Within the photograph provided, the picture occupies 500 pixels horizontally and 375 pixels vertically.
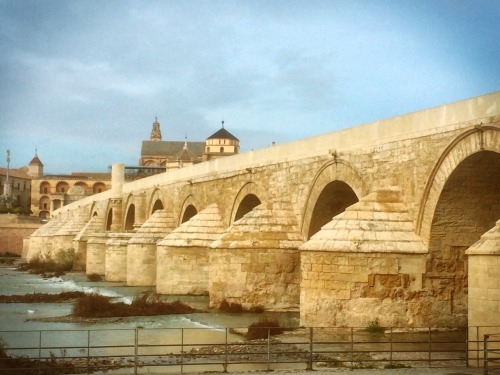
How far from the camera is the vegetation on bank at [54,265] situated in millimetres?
37188

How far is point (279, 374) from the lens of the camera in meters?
9.38

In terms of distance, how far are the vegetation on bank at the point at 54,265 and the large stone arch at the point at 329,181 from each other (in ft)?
68.8

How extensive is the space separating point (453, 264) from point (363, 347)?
2.76 meters

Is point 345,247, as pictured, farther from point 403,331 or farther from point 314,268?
point 403,331

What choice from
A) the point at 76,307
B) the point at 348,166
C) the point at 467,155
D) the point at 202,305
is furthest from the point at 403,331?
the point at 76,307

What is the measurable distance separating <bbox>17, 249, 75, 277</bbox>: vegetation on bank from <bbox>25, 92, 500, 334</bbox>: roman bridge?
1657cm

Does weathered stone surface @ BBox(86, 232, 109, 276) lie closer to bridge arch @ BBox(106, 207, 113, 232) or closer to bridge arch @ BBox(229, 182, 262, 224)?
bridge arch @ BBox(106, 207, 113, 232)

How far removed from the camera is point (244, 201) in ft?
74.3

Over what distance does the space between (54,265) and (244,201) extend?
1967 cm

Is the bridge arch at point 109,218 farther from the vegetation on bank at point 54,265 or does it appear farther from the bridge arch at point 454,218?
the bridge arch at point 454,218

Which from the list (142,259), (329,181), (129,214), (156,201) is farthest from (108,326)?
(129,214)

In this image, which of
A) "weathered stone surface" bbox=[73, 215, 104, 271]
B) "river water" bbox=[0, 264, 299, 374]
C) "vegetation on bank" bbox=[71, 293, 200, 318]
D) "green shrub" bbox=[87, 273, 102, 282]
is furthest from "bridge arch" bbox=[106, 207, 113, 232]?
"vegetation on bank" bbox=[71, 293, 200, 318]

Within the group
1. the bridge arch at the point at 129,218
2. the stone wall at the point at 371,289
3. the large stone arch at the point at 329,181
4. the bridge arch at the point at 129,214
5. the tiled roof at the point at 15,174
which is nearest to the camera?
the stone wall at the point at 371,289

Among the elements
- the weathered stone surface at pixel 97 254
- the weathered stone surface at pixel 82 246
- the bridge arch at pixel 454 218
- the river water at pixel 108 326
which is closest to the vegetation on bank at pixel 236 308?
the river water at pixel 108 326
